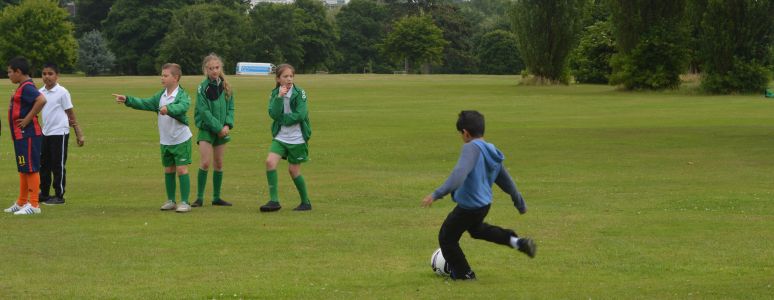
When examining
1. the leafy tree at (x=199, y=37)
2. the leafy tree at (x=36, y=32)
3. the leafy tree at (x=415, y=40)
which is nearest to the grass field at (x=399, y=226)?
the leafy tree at (x=36, y=32)

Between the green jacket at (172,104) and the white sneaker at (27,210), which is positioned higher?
the green jacket at (172,104)

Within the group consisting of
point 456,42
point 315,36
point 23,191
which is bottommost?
point 456,42

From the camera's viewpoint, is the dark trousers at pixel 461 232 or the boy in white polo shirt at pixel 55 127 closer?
the dark trousers at pixel 461 232

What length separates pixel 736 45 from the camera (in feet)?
180

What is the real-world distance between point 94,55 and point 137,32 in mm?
7836

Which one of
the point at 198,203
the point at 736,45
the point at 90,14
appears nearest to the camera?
the point at 198,203

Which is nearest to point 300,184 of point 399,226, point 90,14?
point 399,226

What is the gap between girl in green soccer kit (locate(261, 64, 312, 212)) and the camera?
14078 mm

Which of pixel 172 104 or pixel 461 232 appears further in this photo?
pixel 172 104

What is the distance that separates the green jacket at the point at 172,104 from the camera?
13.9m

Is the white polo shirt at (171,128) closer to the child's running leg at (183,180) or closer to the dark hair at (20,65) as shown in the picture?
the child's running leg at (183,180)

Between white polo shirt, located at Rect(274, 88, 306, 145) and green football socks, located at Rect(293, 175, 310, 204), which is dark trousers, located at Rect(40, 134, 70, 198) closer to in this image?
white polo shirt, located at Rect(274, 88, 306, 145)

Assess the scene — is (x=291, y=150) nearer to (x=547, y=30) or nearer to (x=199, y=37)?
(x=547, y=30)

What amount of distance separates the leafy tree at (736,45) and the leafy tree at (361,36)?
9717 centimetres
